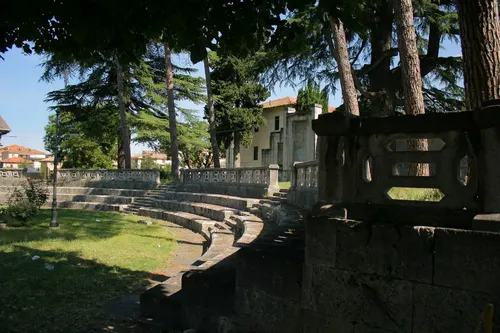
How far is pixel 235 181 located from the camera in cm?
1808

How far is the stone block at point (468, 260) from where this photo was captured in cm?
309

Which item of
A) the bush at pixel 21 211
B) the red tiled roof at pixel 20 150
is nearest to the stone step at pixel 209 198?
the bush at pixel 21 211

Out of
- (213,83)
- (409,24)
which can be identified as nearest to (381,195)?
(409,24)

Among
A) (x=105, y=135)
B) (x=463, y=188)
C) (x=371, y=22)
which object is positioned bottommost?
(x=463, y=188)

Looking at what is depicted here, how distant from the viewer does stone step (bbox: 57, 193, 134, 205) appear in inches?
871

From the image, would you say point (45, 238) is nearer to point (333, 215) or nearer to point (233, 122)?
point (333, 215)

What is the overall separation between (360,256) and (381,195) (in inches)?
23.1

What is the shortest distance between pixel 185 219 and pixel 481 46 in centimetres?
1163

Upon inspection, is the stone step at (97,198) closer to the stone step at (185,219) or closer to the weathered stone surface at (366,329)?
the stone step at (185,219)

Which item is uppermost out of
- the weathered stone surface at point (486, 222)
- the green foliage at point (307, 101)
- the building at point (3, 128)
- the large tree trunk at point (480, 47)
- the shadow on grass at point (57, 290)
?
the green foliage at point (307, 101)

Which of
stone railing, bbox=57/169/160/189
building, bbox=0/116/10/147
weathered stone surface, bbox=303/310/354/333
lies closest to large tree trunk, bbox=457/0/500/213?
weathered stone surface, bbox=303/310/354/333

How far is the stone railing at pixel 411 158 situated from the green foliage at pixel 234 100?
29784 millimetres

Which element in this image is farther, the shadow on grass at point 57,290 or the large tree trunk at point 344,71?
the large tree trunk at point 344,71

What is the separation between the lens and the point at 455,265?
10.6ft
